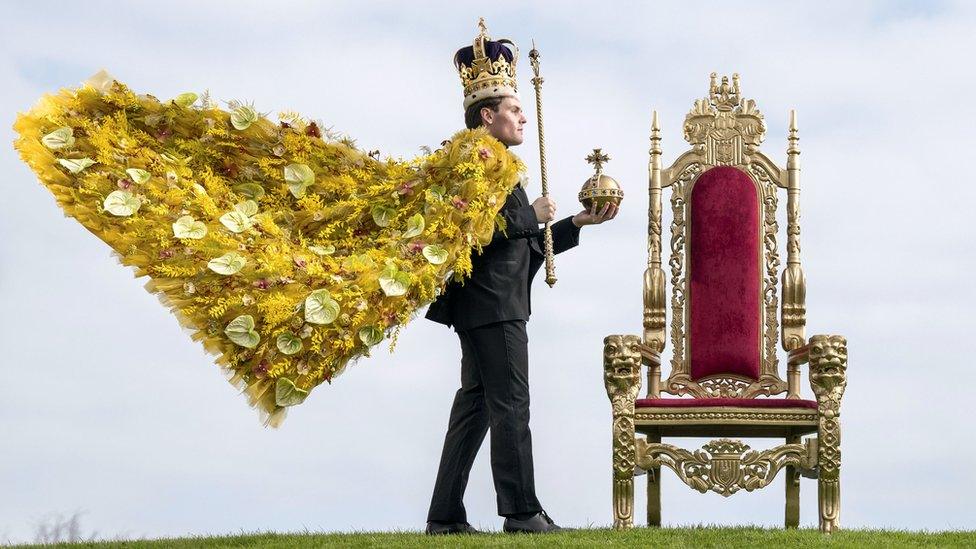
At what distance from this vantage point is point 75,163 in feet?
18.2

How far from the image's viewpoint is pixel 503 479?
5699 millimetres

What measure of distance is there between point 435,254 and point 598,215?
74 cm

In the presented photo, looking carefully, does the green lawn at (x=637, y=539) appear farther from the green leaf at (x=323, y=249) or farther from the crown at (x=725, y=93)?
the crown at (x=725, y=93)

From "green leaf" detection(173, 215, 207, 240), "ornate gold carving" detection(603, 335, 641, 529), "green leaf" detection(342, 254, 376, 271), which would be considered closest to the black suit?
"ornate gold carving" detection(603, 335, 641, 529)

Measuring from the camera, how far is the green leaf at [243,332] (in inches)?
207

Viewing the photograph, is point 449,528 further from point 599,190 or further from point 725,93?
point 725,93

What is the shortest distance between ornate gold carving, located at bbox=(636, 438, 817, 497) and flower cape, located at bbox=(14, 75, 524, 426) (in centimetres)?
111

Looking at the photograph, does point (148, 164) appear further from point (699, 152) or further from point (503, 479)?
point (699, 152)

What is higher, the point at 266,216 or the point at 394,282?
the point at 266,216

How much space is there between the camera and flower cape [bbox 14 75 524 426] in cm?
527

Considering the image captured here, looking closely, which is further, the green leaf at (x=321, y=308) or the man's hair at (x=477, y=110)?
the man's hair at (x=477, y=110)

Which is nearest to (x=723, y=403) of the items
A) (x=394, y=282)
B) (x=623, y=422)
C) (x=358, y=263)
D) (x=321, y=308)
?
(x=623, y=422)

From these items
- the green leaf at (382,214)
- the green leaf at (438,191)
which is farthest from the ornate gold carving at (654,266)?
the green leaf at (382,214)

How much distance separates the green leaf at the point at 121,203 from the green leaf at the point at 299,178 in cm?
58
